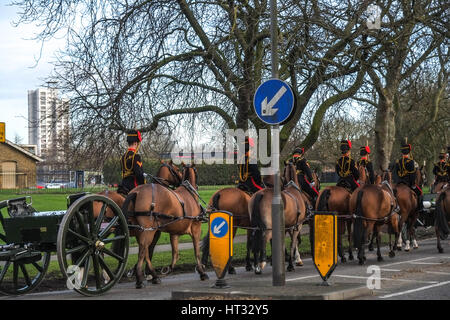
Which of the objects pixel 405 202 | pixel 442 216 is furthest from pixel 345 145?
pixel 442 216

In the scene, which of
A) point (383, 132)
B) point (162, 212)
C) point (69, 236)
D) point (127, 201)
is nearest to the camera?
point (69, 236)

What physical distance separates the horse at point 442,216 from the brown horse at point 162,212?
23.2 ft

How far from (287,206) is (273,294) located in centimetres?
537

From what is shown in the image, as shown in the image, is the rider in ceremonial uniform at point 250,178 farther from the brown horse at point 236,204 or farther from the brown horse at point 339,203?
the brown horse at point 339,203

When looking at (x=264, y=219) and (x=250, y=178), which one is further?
(x=250, y=178)

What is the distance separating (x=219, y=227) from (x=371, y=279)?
10.6ft

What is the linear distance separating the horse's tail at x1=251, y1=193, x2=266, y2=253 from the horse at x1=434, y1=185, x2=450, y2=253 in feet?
19.1

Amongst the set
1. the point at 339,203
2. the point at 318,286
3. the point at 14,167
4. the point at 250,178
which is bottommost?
the point at 318,286

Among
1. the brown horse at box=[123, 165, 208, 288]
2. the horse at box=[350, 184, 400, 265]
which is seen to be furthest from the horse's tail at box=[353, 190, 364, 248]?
the brown horse at box=[123, 165, 208, 288]

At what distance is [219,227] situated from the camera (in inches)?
422

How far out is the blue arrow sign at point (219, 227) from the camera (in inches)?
420

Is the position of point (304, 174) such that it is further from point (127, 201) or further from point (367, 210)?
point (127, 201)

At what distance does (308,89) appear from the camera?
58.1 feet
